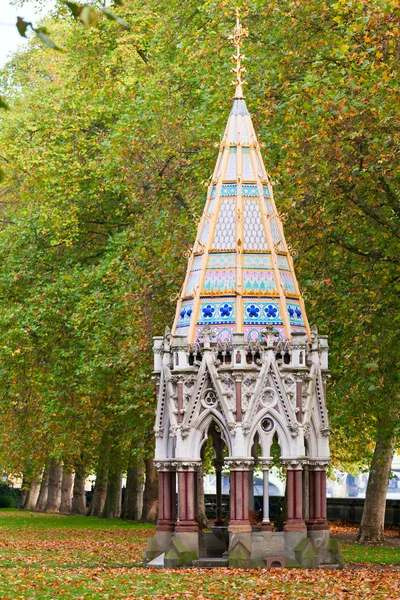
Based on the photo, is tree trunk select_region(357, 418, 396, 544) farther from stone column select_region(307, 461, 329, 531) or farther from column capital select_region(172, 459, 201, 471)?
column capital select_region(172, 459, 201, 471)

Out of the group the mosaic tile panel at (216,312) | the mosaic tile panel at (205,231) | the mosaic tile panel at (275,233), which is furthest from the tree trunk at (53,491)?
the mosaic tile panel at (216,312)

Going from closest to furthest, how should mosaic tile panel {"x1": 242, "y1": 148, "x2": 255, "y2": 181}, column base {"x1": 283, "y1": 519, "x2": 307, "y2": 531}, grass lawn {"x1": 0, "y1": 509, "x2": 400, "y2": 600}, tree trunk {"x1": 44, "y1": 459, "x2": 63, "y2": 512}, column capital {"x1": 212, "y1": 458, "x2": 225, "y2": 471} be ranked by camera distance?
1. grass lawn {"x1": 0, "y1": 509, "x2": 400, "y2": 600}
2. column base {"x1": 283, "y1": 519, "x2": 307, "y2": 531}
3. mosaic tile panel {"x1": 242, "y1": 148, "x2": 255, "y2": 181}
4. column capital {"x1": 212, "y1": 458, "x2": 225, "y2": 471}
5. tree trunk {"x1": 44, "y1": 459, "x2": 63, "y2": 512}

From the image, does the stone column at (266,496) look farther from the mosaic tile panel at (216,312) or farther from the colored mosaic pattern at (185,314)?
the colored mosaic pattern at (185,314)

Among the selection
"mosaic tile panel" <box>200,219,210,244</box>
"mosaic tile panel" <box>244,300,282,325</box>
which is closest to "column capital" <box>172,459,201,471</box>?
"mosaic tile panel" <box>244,300,282,325</box>

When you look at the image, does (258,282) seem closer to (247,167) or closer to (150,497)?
(247,167)

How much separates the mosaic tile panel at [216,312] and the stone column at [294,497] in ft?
7.25

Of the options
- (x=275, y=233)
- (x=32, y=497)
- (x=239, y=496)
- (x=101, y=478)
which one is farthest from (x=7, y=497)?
(x=239, y=496)

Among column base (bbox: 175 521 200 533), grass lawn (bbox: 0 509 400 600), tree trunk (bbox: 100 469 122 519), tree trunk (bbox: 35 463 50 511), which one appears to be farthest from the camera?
tree trunk (bbox: 35 463 50 511)

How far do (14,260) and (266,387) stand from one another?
19860mm

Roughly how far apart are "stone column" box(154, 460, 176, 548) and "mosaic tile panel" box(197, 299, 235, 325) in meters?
2.12

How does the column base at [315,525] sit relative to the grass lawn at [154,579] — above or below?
above

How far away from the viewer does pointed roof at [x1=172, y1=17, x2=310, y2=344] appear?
59.7 ft

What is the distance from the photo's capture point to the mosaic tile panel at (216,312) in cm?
1820

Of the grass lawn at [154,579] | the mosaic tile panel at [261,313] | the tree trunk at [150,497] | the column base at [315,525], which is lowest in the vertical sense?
the grass lawn at [154,579]
